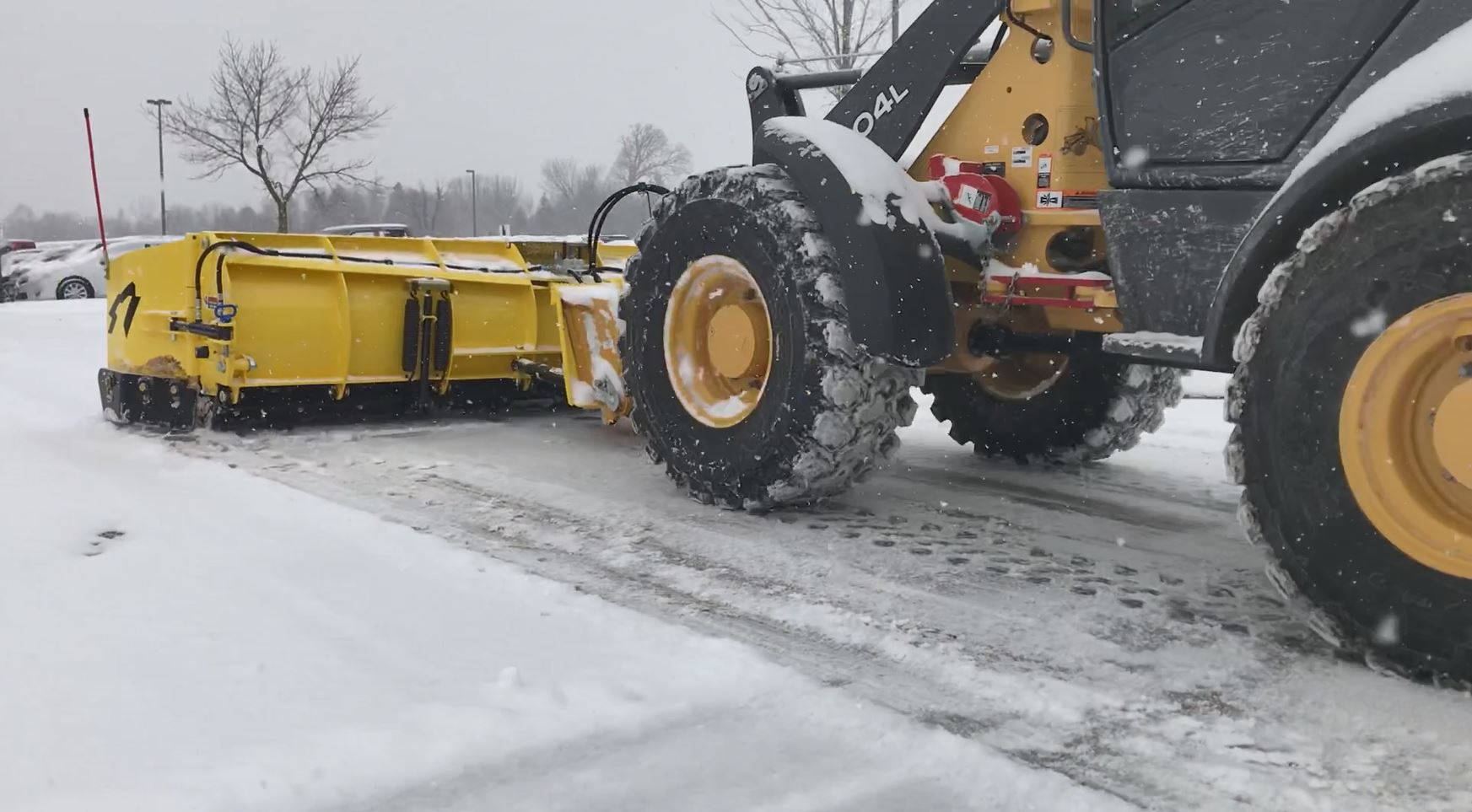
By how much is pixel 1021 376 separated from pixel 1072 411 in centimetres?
30

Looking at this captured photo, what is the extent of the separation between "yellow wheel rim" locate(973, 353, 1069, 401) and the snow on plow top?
8.59ft

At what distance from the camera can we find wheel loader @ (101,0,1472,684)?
96.3 inches

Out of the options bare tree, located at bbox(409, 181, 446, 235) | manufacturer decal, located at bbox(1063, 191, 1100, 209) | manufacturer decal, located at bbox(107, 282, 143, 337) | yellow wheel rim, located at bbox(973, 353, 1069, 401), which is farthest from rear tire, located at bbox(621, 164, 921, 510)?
bare tree, located at bbox(409, 181, 446, 235)

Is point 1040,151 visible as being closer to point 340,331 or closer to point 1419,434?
point 1419,434

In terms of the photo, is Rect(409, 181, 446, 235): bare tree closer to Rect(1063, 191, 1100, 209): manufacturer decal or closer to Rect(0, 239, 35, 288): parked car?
Rect(0, 239, 35, 288): parked car

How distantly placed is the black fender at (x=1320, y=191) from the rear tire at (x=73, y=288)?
25.7m

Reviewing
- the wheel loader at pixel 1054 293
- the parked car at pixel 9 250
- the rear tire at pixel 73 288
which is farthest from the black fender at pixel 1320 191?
the parked car at pixel 9 250

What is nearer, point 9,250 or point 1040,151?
point 1040,151

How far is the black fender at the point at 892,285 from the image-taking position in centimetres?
373

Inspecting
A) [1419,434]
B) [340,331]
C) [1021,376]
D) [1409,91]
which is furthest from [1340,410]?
[340,331]

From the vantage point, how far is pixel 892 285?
3.71 meters

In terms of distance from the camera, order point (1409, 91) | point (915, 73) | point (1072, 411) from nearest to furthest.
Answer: point (1409, 91) → point (915, 73) → point (1072, 411)

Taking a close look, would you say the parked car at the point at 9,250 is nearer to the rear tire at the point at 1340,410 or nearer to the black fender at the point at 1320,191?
the black fender at the point at 1320,191

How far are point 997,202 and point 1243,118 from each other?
1056 millimetres
